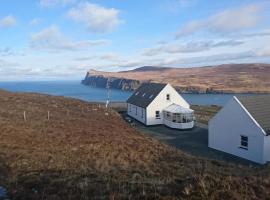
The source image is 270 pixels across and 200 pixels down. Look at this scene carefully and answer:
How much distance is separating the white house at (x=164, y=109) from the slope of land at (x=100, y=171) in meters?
15.7

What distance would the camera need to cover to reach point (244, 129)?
29047mm

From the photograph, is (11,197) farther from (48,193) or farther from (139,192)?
(139,192)

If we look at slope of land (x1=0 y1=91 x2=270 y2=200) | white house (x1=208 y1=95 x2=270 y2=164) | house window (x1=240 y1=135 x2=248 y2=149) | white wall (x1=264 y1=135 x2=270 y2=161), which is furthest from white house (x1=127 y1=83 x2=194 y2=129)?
white wall (x1=264 y1=135 x2=270 y2=161)

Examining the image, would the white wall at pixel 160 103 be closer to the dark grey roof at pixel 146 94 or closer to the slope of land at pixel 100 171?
the dark grey roof at pixel 146 94

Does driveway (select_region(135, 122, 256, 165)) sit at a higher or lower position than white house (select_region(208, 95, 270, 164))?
lower

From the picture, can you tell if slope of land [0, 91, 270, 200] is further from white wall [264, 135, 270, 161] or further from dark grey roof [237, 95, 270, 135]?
dark grey roof [237, 95, 270, 135]

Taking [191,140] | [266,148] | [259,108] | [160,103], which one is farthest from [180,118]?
[266,148]

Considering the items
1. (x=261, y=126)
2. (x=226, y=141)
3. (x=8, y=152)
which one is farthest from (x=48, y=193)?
(x=226, y=141)

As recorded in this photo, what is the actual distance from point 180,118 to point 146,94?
33.7ft

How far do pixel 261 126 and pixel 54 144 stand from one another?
50.1ft

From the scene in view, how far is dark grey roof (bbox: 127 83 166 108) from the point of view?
4946 centimetres

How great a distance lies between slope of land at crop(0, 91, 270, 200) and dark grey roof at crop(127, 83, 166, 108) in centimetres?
1963

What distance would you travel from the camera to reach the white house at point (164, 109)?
44.0m

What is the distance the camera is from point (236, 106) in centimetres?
2997
